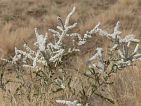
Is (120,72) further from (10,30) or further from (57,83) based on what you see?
(10,30)

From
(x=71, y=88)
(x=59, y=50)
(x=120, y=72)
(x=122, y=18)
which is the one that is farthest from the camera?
(x=122, y=18)

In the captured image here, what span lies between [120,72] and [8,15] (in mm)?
10047

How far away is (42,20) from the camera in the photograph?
1412 cm

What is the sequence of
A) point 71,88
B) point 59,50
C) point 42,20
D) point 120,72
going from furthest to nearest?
point 42,20
point 120,72
point 71,88
point 59,50

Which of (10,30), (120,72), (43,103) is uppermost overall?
(10,30)

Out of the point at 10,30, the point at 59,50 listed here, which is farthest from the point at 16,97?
the point at 10,30

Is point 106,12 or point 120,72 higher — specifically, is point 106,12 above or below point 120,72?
above

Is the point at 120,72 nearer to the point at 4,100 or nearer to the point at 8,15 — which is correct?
the point at 4,100

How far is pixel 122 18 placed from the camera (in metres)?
13.2

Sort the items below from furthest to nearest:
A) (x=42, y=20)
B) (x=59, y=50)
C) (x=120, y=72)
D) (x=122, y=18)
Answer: (x=42, y=20)
(x=122, y=18)
(x=120, y=72)
(x=59, y=50)

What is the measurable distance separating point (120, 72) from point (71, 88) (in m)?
0.81

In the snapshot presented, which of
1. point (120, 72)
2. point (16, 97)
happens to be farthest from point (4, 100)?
point (120, 72)

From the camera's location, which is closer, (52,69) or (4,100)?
(52,69)

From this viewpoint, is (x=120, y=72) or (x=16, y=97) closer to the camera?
(x=16, y=97)
